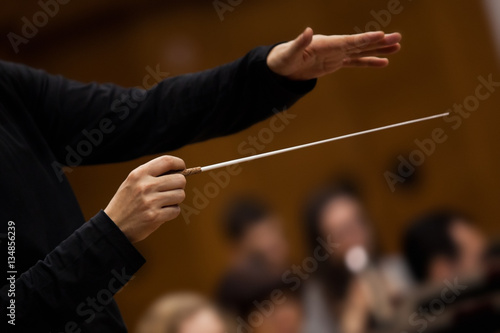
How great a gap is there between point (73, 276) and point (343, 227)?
1269mm

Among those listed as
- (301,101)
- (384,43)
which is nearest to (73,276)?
(384,43)

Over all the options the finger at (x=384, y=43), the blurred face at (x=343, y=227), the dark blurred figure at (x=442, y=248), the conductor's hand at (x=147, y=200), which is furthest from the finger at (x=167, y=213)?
the blurred face at (x=343, y=227)

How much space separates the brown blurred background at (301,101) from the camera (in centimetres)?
226

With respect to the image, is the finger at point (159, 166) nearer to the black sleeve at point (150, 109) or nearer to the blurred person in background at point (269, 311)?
the black sleeve at point (150, 109)

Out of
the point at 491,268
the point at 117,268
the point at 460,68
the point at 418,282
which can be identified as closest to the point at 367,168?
the point at 460,68

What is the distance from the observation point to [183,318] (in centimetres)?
112

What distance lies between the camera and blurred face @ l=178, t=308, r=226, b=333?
111 centimetres

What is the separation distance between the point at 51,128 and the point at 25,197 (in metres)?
0.14

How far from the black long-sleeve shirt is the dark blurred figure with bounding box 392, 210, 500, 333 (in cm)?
62

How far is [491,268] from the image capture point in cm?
129

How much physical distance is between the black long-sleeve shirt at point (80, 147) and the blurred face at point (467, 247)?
88 centimetres

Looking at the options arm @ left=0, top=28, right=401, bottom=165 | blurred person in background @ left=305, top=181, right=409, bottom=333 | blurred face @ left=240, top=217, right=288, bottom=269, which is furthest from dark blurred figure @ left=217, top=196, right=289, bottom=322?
arm @ left=0, top=28, right=401, bottom=165

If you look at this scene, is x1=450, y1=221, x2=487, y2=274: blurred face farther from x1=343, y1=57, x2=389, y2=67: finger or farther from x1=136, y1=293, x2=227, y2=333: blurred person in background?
x1=343, y1=57, x2=389, y2=67: finger

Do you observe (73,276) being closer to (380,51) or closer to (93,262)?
(93,262)
